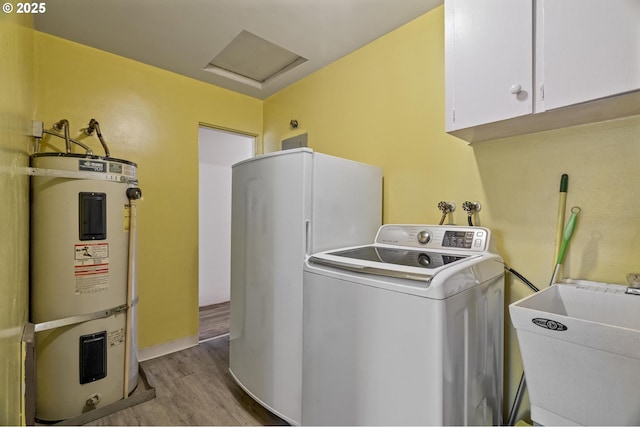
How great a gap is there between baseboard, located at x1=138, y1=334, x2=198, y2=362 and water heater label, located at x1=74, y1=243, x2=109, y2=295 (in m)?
0.96

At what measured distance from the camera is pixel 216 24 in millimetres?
1888

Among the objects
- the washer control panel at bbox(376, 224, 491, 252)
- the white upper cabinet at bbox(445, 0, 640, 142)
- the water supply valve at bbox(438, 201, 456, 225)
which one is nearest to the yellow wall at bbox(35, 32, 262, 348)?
the washer control panel at bbox(376, 224, 491, 252)

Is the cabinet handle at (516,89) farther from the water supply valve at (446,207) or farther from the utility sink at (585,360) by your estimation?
the utility sink at (585,360)

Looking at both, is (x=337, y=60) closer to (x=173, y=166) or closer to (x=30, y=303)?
(x=173, y=166)

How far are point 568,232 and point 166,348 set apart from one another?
302 cm

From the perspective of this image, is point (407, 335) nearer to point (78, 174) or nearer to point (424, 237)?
point (424, 237)

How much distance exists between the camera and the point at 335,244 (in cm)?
168

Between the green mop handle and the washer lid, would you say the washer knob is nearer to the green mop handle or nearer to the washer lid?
the washer lid

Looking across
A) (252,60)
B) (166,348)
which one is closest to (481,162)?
(252,60)

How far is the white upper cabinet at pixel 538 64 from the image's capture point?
915 millimetres

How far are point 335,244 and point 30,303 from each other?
71.5 inches

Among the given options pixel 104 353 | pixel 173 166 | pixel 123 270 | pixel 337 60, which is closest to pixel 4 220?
pixel 123 270

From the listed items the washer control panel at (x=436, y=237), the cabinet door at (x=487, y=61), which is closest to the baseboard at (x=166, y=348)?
the washer control panel at (x=436, y=237)

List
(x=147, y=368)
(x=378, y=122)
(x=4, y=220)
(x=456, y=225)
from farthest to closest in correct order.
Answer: (x=147, y=368) → (x=378, y=122) → (x=456, y=225) → (x=4, y=220)
